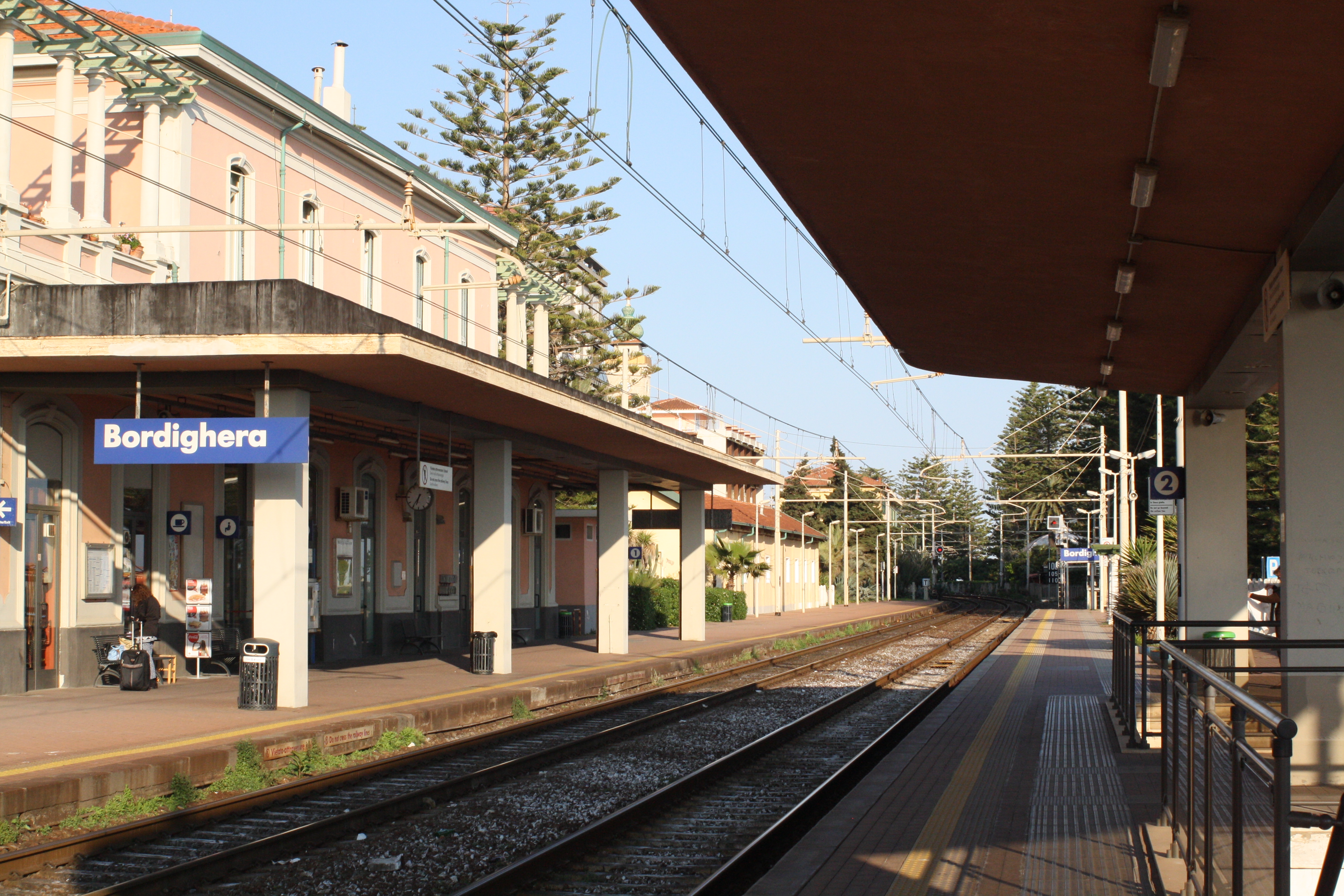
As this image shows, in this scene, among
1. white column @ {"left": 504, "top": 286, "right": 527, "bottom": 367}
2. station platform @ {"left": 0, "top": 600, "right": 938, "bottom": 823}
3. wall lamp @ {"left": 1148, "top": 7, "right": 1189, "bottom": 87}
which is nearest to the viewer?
wall lamp @ {"left": 1148, "top": 7, "right": 1189, "bottom": 87}

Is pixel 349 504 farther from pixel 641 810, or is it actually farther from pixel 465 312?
pixel 641 810

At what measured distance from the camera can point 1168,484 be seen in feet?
47.7

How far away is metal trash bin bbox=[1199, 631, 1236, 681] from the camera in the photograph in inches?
320

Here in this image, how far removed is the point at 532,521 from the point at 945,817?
21.4 meters

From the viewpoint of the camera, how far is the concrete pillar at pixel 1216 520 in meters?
13.2

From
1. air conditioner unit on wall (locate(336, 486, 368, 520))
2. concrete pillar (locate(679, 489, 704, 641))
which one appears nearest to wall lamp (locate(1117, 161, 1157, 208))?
air conditioner unit on wall (locate(336, 486, 368, 520))

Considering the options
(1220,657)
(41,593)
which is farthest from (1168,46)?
(41,593)

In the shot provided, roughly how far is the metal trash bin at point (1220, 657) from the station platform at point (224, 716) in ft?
25.3

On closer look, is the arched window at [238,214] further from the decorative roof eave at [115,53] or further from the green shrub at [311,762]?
the green shrub at [311,762]

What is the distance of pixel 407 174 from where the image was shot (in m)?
26.2

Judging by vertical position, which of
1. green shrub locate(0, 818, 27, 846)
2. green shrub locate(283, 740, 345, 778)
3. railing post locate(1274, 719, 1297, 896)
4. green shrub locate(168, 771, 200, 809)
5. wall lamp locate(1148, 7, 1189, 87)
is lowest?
green shrub locate(283, 740, 345, 778)

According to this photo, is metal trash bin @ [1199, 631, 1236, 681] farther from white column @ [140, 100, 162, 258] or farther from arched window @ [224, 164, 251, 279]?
arched window @ [224, 164, 251, 279]

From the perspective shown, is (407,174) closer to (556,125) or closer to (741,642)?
(741,642)

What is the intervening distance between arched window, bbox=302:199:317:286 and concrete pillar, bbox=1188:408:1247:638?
16.2 meters
